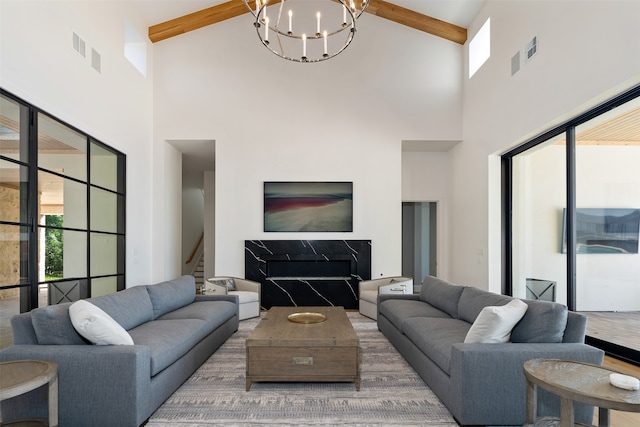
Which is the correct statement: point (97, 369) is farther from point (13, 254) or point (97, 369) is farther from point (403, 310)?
point (403, 310)

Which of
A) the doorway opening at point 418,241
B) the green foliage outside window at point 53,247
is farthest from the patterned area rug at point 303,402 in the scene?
the doorway opening at point 418,241

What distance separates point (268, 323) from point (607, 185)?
12.1ft

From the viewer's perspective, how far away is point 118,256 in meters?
5.92

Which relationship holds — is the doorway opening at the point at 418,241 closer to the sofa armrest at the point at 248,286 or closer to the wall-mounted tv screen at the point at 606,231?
the sofa armrest at the point at 248,286

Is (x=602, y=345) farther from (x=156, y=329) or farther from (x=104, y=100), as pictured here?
(x=104, y=100)

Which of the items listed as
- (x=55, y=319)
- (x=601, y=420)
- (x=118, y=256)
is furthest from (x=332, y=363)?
(x=118, y=256)

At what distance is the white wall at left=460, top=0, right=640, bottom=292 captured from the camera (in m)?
3.53

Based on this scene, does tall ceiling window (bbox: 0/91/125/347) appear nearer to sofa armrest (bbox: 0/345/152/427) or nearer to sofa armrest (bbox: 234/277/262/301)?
sofa armrest (bbox: 0/345/152/427)

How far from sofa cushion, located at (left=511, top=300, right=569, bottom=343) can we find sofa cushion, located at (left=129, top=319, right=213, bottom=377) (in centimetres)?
247

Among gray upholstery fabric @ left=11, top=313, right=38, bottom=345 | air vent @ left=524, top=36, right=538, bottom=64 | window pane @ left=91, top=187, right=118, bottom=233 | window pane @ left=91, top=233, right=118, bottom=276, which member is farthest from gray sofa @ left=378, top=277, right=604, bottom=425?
window pane @ left=91, top=187, right=118, bottom=233

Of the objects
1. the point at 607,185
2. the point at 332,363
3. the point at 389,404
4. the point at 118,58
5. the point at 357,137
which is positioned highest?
the point at 118,58

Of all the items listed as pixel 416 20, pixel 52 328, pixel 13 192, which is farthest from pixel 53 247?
pixel 416 20

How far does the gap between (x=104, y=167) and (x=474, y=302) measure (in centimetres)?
496

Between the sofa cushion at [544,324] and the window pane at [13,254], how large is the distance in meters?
4.29
